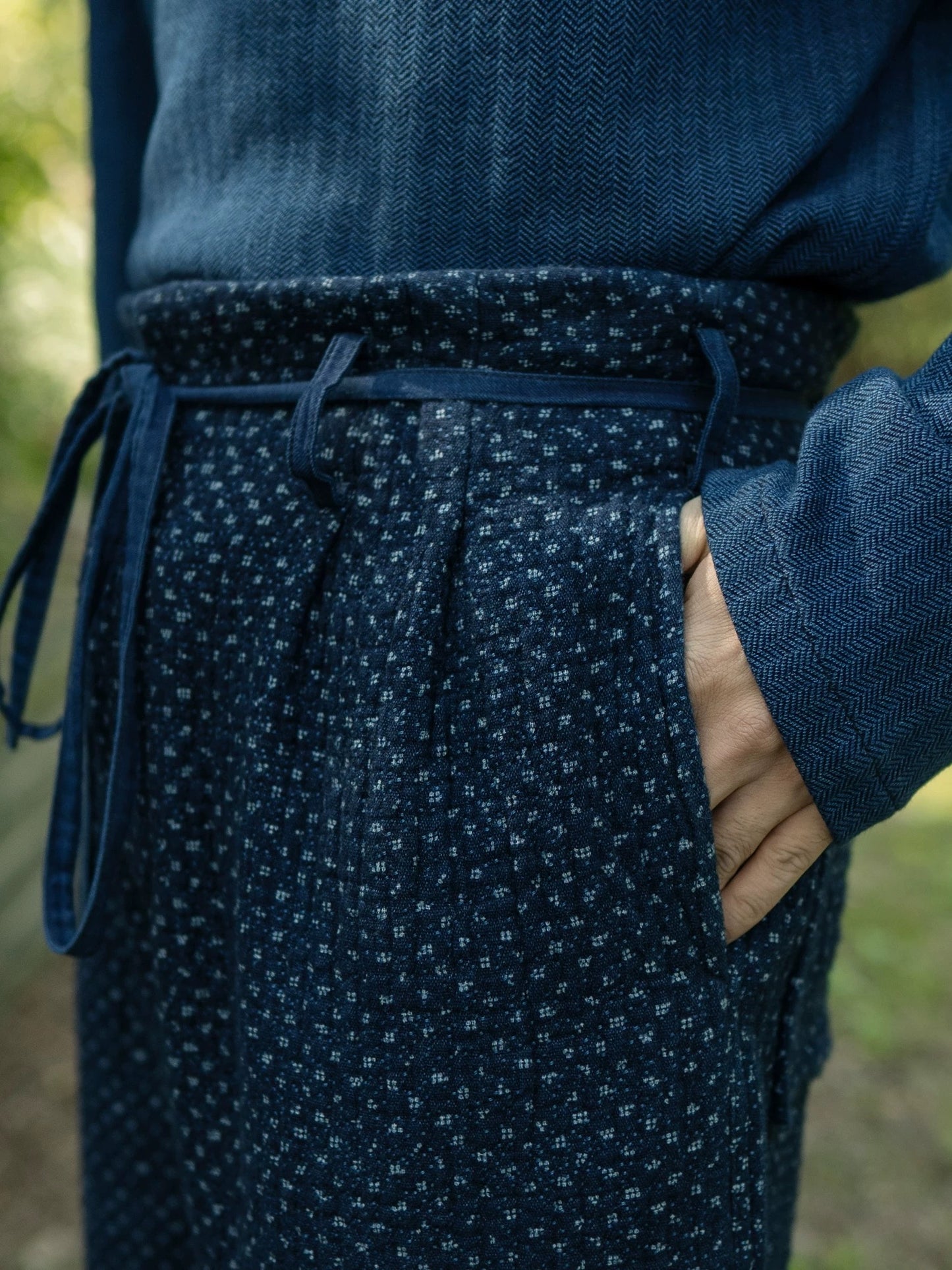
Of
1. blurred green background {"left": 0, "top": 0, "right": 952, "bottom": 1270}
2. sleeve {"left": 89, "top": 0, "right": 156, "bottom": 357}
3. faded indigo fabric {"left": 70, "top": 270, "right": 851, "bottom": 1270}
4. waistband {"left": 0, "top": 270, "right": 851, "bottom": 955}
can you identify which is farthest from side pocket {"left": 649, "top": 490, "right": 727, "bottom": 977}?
sleeve {"left": 89, "top": 0, "right": 156, "bottom": 357}

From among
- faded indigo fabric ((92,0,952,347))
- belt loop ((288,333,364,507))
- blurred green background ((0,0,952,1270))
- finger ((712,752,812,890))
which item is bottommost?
blurred green background ((0,0,952,1270))

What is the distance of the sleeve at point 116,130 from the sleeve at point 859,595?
37.6 inches

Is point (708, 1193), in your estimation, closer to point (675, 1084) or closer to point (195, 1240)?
point (675, 1084)

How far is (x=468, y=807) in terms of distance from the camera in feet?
2.55

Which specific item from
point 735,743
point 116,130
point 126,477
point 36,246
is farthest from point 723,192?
point 36,246

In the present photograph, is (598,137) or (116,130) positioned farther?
(116,130)

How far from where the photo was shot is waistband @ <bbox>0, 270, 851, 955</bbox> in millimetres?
836

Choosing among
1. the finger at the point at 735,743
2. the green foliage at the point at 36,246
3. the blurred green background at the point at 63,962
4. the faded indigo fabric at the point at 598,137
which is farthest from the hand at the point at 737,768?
the green foliage at the point at 36,246

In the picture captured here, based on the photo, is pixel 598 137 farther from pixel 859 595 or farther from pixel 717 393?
pixel 859 595

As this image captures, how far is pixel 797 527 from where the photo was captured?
740mm

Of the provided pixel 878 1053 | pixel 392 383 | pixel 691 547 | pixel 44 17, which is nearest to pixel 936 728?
pixel 691 547

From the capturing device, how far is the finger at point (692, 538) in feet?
2.60

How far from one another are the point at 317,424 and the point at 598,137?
0.31m

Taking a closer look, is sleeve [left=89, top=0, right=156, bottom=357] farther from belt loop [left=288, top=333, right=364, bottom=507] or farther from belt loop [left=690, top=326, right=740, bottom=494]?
belt loop [left=690, top=326, right=740, bottom=494]
